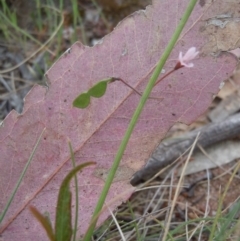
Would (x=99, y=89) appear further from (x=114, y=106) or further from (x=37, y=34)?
(x=37, y=34)

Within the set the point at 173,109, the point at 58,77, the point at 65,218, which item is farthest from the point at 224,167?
the point at 65,218

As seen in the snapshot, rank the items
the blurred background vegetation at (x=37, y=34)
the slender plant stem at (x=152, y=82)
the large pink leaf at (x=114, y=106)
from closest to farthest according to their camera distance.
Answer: the slender plant stem at (x=152, y=82) < the large pink leaf at (x=114, y=106) < the blurred background vegetation at (x=37, y=34)

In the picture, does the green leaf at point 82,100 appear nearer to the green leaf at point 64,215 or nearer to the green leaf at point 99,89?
the green leaf at point 99,89

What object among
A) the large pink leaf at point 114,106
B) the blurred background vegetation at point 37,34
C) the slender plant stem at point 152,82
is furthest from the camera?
the blurred background vegetation at point 37,34

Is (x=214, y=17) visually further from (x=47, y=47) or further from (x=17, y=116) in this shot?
(x=47, y=47)

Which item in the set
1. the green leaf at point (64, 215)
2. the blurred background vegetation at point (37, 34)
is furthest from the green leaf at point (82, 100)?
the blurred background vegetation at point (37, 34)

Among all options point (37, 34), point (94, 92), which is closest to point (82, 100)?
point (94, 92)

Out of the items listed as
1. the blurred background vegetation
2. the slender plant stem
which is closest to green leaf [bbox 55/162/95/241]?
the slender plant stem

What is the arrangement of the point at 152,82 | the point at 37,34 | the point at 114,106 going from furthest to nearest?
the point at 37,34 < the point at 114,106 < the point at 152,82
